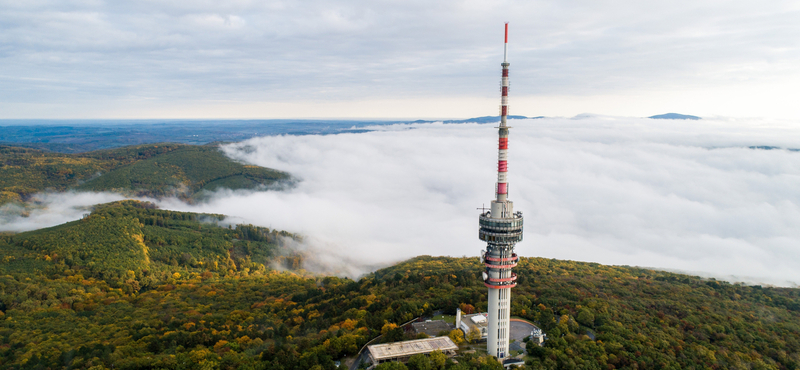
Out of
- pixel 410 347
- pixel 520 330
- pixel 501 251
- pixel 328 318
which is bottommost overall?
pixel 328 318

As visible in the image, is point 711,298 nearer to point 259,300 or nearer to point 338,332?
point 338,332

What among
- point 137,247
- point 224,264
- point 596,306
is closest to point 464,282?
point 596,306

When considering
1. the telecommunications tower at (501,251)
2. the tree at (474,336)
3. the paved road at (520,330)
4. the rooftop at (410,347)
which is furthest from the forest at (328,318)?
the tree at (474,336)

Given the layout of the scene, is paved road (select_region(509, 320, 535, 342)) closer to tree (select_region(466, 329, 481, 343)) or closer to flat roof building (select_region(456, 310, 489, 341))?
flat roof building (select_region(456, 310, 489, 341))

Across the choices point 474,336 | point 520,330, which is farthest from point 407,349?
point 520,330

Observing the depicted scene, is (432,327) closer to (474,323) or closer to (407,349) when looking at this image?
(474,323)

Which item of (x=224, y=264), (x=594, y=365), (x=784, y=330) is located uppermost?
(x=594, y=365)
